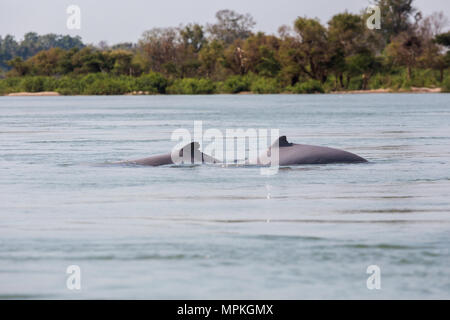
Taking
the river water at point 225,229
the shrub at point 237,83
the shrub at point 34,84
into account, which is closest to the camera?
the river water at point 225,229

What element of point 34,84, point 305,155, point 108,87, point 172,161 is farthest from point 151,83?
point 305,155

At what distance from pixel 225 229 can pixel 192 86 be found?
A: 4790 inches

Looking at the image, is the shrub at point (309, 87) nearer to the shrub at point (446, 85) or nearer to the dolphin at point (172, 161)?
the shrub at point (446, 85)

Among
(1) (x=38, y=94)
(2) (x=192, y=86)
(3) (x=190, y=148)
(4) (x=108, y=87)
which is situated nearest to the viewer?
(3) (x=190, y=148)

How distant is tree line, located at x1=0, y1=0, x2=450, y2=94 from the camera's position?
121m

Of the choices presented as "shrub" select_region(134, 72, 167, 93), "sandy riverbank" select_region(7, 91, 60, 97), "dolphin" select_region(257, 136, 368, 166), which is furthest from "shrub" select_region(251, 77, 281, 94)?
"dolphin" select_region(257, 136, 368, 166)

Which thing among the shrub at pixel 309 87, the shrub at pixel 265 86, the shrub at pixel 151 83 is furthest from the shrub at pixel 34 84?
the shrub at pixel 309 87

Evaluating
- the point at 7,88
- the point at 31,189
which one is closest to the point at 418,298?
the point at 31,189

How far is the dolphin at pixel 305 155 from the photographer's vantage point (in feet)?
69.0

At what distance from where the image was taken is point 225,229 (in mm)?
12562

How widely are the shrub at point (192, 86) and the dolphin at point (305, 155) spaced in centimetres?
11248

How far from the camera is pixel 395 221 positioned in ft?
43.1

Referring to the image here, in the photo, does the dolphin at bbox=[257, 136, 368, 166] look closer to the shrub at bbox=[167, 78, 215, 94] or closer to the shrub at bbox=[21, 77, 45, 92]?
the shrub at bbox=[167, 78, 215, 94]

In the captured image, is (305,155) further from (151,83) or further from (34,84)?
(34,84)
